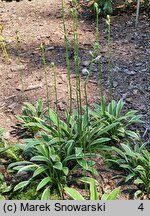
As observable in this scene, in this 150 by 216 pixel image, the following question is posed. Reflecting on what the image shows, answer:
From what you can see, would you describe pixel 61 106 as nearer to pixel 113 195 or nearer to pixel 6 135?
pixel 6 135

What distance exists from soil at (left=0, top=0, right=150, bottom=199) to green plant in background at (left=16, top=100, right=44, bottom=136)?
15 cm

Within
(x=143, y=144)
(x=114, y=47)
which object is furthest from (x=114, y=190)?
(x=114, y=47)

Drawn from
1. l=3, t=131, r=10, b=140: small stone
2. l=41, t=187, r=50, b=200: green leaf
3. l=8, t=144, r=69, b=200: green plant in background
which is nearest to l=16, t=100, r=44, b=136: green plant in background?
l=3, t=131, r=10, b=140: small stone

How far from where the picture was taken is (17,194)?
2.73 m

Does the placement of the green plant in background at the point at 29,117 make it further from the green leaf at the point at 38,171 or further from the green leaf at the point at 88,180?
the green leaf at the point at 88,180

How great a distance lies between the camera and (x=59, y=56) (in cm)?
443

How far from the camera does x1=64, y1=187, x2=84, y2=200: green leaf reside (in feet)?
8.37

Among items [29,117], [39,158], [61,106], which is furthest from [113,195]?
[61,106]

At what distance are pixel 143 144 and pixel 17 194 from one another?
106 cm

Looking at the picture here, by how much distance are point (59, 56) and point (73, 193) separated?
88.0 inches

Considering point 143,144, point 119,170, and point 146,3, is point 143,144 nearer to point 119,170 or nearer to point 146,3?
point 119,170

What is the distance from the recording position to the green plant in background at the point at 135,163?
2678 mm

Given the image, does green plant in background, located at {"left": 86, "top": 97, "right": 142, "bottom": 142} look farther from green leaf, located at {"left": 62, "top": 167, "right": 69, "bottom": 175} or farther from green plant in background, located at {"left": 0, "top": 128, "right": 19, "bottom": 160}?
green plant in background, located at {"left": 0, "top": 128, "right": 19, "bottom": 160}

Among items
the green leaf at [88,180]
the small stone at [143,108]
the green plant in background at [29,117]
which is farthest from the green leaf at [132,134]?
the green plant in background at [29,117]
